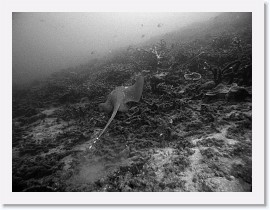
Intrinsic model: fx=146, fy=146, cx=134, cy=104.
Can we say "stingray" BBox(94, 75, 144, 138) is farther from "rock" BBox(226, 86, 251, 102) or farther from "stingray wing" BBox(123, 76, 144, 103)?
"rock" BBox(226, 86, 251, 102)

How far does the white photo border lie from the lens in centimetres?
192

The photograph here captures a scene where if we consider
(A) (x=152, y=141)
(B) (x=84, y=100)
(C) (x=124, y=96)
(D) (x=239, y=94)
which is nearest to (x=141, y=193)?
(A) (x=152, y=141)

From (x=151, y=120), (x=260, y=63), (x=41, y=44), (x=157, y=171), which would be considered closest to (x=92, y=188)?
(x=157, y=171)

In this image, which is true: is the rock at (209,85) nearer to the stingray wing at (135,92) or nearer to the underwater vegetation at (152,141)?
the underwater vegetation at (152,141)

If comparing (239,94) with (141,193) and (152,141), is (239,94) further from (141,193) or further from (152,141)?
(141,193)

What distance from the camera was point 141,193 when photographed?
1969 mm

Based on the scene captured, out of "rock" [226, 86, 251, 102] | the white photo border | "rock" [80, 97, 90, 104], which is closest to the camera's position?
the white photo border

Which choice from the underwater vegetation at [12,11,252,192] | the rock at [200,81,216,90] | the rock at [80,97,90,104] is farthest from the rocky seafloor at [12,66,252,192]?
the rock at [80,97,90,104]

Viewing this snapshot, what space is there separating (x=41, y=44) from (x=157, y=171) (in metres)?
62.5

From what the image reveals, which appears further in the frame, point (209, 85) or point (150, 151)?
point (209, 85)

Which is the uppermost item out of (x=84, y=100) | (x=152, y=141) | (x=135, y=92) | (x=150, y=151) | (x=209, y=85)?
(x=209, y=85)

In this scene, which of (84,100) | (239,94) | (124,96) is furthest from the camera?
(84,100)

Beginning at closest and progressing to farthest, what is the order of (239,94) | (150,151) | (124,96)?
(150,151) → (239,94) → (124,96)

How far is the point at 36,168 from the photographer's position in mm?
2607
